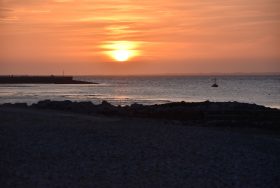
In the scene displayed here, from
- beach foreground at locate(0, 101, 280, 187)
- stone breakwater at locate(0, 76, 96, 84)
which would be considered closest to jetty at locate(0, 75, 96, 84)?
stone breakwater at locate(0, 76, 96, 84)

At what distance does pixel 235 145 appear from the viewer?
1656 cm

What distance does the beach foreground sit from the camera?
37.7 ft

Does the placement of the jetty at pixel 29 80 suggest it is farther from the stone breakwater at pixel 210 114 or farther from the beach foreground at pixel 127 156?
the beach foreground at pixel 127 156

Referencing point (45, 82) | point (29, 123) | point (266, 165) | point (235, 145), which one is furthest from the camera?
point (45, 82)

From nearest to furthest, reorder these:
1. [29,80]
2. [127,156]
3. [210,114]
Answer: [127,156], [210,114], [29,80]

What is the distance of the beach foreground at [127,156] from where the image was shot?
452 inches

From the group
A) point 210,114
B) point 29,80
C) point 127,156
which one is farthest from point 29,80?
point 127,156

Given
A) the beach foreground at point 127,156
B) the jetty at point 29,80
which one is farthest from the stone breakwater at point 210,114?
the jetty at point 29,80

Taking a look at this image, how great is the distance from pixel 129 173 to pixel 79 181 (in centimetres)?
131

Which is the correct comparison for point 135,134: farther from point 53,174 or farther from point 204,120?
point 204,120

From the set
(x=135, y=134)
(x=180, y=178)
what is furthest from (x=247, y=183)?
(x=135, y=134)

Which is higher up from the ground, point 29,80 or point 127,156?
point 29,80

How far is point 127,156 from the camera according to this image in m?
13.8

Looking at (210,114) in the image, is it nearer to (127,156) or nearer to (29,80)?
(127,156)
